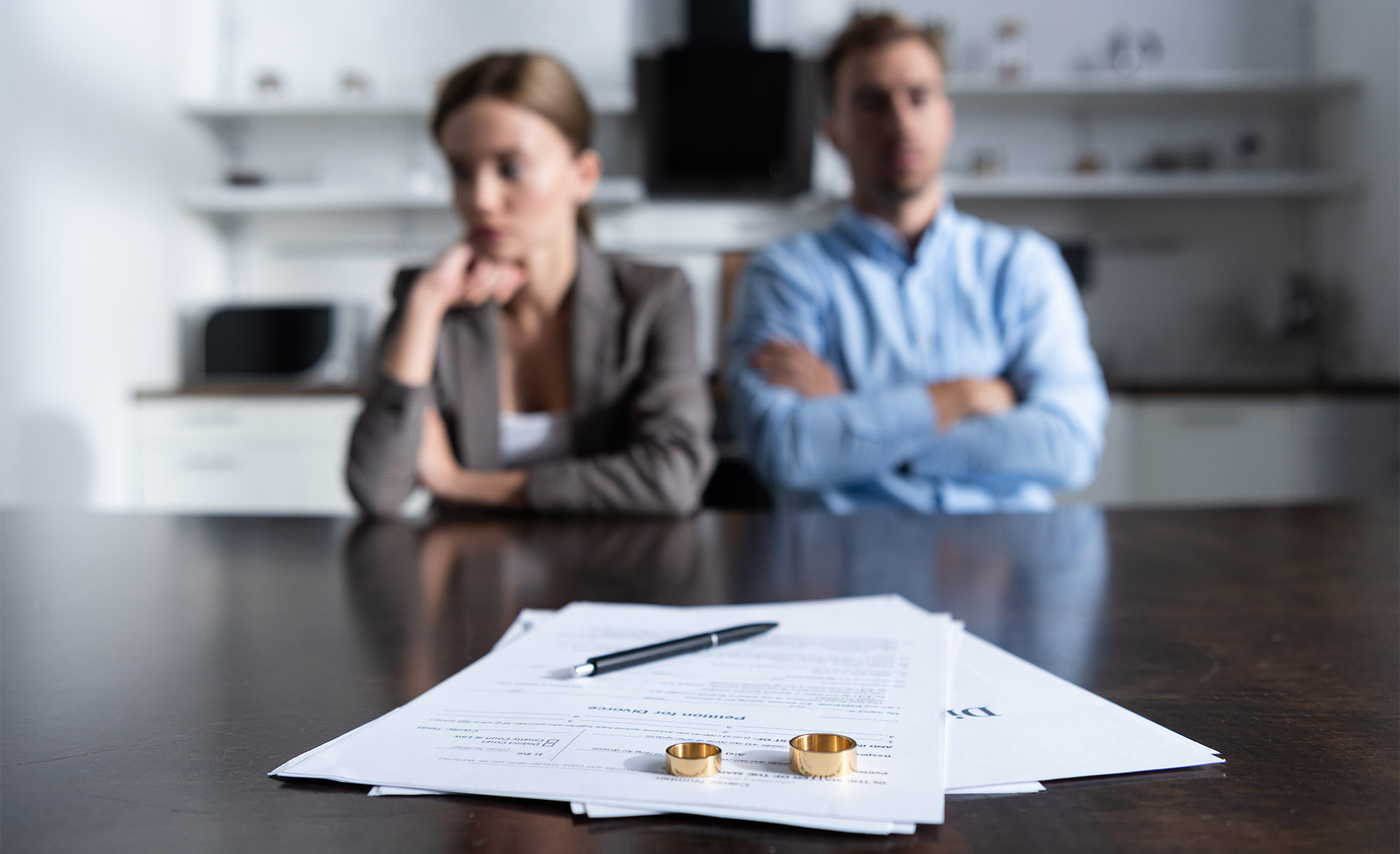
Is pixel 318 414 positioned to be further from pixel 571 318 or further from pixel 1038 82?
pixel 1038 82

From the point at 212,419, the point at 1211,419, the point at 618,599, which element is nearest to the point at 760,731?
the point at 618,599

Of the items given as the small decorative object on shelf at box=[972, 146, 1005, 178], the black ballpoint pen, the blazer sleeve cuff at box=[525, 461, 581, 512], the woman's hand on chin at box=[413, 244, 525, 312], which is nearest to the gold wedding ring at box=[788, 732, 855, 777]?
the black ballpoint pen

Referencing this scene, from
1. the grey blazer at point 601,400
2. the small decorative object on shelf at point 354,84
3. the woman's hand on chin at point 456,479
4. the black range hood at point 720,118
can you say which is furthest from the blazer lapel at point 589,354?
the small decorative object on shelf at point 354,84

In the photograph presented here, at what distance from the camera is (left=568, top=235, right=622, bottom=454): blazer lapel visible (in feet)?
4.48

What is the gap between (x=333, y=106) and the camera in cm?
346

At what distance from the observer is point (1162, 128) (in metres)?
3.63

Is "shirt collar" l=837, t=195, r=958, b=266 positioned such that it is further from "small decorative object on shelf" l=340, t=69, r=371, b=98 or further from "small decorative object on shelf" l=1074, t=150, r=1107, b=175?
"small decorative object on shelf" l=340, t=69, r=371, b=98

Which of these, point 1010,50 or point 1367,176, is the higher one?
point 1010,50

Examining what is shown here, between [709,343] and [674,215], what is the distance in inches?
19.3

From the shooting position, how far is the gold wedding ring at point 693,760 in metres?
0.29

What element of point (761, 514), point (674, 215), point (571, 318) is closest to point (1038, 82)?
point (674, 215)

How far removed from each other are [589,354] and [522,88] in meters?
0.37

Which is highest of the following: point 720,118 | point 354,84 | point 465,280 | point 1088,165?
point 354,84

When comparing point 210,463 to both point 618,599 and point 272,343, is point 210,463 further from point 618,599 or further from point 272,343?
point 618,599
